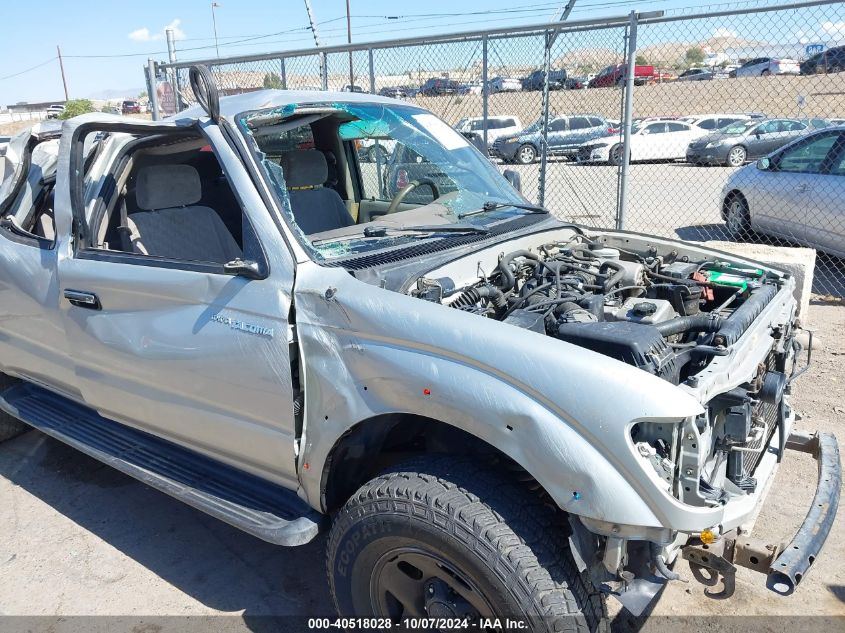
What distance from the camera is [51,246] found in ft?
12.0

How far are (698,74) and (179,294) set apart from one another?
41.5 ft

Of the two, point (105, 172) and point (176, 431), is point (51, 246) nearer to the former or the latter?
point (105, 172)

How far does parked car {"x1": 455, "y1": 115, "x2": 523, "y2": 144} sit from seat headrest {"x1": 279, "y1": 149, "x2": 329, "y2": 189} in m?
5.27

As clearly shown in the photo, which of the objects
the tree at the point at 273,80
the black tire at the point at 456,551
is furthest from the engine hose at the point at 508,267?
the tree at the point at 273,80

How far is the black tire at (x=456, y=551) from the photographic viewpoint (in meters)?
2.12

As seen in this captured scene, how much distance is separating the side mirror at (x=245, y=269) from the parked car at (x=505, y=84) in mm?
5960

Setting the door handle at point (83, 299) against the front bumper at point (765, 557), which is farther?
the door handle at point (83, 299)

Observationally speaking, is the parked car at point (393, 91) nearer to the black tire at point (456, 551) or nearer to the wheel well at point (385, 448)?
the wheel well at point (385, 448)

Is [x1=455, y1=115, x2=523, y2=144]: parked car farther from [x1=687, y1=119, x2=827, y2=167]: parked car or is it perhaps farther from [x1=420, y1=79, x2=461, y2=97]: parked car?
[x1=687, y1=119, x2=827, y2=167]: parked car

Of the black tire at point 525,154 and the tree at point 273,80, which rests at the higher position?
the tree at point 273,80

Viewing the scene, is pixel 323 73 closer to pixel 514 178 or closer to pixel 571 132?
pixel 514 178

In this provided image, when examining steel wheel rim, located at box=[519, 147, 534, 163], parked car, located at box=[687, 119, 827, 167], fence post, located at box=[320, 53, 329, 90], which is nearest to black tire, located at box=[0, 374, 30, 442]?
fence post, located at box=[320, 53, 329, 90]

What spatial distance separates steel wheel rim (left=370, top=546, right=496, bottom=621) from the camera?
224 cm

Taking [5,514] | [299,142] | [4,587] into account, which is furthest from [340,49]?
[4,587]
